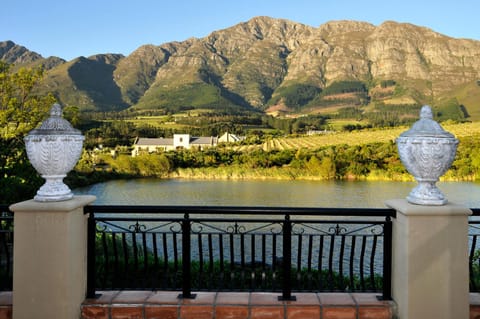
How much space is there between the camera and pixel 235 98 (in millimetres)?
122250

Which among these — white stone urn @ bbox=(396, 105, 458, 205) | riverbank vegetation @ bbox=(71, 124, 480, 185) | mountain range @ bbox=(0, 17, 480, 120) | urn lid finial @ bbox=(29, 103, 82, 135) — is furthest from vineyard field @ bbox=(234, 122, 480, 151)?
urn lid finial @ bbox=(29, 103, 82, 135)

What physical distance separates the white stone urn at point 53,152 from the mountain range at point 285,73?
7579cm

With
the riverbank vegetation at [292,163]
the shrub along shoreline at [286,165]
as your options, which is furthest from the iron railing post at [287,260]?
the riverbank vegetation at [292,163]

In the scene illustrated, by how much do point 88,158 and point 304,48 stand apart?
140778mm

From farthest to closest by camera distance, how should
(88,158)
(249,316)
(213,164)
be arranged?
(213,164) → (88,158) → (249,316)

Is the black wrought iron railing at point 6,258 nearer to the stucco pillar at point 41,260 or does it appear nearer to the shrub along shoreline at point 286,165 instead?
the stucco pillar at point 41,260

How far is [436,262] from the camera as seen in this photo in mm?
2955

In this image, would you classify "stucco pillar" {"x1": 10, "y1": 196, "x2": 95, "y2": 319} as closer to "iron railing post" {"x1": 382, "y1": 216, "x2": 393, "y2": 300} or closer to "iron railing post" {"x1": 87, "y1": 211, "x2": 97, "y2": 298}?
"iron railing post" {"x1": 87, "y1": 211, "x2": 97, "y2": 298}

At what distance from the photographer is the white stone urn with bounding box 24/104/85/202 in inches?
117

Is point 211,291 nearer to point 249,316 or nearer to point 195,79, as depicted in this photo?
point 249,316

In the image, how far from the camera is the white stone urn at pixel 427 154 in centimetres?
289

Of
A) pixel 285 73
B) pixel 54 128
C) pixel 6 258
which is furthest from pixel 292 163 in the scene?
pixel 285 73

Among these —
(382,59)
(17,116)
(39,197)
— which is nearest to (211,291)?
(39,197)

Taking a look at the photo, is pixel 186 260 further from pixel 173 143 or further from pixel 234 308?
pixel 173 143
